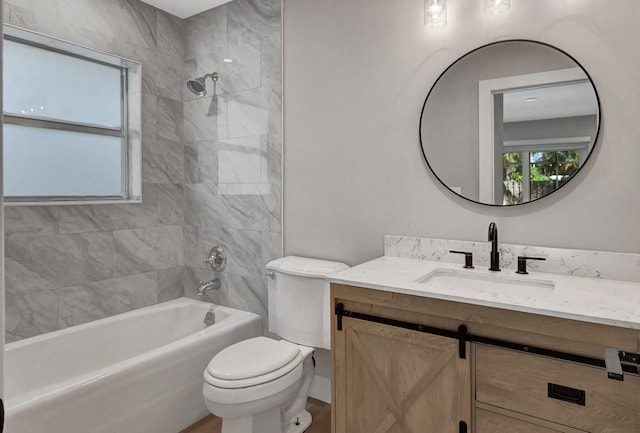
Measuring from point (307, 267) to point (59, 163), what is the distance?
171cm

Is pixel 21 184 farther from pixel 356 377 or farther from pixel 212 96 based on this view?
pixel 356 377

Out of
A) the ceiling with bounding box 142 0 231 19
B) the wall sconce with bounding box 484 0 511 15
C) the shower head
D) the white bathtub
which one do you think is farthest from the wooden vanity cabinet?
the ceiling with bounding box 142 0 231 19

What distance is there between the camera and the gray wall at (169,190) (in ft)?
7.56

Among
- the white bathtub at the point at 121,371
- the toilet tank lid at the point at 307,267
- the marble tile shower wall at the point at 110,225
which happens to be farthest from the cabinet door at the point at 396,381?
the marble tile shower wall at the point at 110,225

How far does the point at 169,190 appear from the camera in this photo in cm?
299

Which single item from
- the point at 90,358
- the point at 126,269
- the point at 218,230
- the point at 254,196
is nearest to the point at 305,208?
the point at 254,196

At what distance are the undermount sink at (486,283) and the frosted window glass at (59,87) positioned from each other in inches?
93.9

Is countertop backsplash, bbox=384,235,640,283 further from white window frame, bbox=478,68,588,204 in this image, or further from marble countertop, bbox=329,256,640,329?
white window frame, bbox=478,68,588,204

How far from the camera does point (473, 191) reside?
1.90 m

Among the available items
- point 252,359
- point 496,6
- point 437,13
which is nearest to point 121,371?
point 252,359

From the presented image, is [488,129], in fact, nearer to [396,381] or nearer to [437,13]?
[437,13]

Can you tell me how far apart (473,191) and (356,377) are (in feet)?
3.37

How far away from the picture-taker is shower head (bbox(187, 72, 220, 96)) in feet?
9.12

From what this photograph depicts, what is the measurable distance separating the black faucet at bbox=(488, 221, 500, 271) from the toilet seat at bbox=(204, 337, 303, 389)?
3.40 feet
